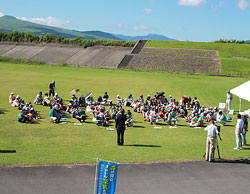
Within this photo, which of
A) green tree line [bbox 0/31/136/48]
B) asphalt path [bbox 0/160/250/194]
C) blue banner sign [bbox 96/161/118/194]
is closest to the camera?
blue banner sign [bbox 96/161/118/194]

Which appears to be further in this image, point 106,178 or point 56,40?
point 56,40

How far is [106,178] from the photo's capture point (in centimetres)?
725

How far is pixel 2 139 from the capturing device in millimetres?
13961

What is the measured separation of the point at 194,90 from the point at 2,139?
2436 cm

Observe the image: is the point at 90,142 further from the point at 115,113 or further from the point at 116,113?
the point at 115,113

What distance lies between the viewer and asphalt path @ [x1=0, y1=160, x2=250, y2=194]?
30.7ft

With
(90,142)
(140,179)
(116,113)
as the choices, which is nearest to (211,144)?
(140,179)

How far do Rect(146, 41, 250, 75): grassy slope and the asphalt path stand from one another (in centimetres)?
4720

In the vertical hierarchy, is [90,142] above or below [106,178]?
below

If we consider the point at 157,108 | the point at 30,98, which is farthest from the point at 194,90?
the point at 30,98

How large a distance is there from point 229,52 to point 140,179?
68.4 m

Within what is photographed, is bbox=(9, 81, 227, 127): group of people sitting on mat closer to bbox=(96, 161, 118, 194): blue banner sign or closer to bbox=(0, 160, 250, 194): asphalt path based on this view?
bbox=(0, 160, 250, 194): asphalt path

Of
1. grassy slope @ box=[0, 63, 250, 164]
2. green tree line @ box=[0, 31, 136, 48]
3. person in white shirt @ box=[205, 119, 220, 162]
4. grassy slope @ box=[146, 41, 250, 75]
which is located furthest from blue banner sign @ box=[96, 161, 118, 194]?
green tree line @ box=[0, 31, 136, 48]

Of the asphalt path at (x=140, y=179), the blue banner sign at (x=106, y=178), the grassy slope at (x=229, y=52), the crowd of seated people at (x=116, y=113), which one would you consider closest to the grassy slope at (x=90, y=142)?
the crowd of seated people at (x=116, y=113)
